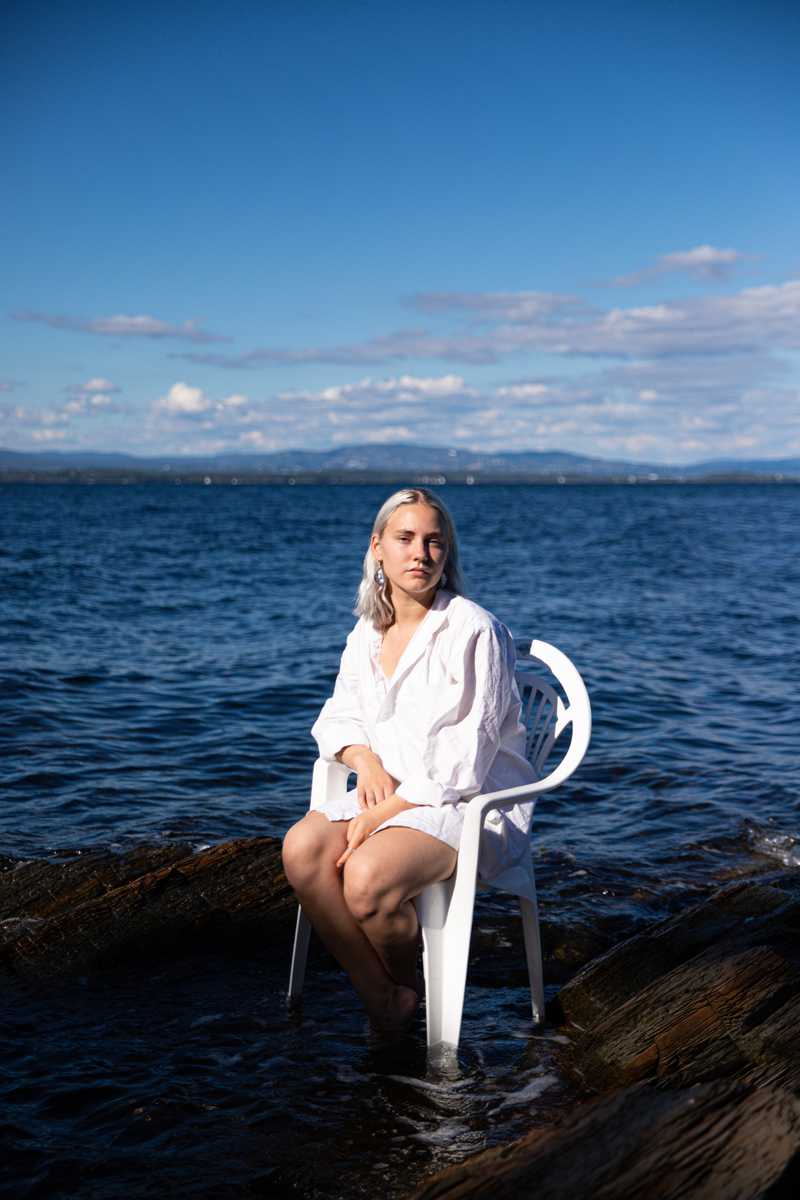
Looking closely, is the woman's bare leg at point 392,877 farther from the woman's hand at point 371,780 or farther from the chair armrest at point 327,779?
the chair armrest at point 327,779

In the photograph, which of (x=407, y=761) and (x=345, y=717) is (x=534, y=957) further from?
(x=345, y=717)

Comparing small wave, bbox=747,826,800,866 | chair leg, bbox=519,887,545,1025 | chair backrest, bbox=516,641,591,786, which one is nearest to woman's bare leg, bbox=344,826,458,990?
chair backrest, bbox=516,641,591,786

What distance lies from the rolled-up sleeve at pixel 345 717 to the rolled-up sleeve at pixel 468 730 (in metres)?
0.40

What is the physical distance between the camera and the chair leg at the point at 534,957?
12.9 ft

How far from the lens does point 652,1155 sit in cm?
229

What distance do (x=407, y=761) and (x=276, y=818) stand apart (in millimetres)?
3142

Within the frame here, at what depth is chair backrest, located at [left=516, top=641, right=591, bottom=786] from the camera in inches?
144

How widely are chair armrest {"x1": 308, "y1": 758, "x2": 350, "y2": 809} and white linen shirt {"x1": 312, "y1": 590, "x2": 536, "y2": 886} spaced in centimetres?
14

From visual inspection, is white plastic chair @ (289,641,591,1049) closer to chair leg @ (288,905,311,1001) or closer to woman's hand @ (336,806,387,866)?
woman's hand @ (336,806,387,866)

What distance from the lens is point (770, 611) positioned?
59.4ft

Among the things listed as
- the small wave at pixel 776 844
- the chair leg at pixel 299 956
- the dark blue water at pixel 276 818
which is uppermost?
the chair leg at pixel 299 956

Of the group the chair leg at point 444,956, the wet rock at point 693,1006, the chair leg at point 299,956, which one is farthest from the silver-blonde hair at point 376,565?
the wet rock at point 693,1006

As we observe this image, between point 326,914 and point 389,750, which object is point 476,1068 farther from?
point 389,750

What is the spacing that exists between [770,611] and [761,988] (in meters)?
15.7
